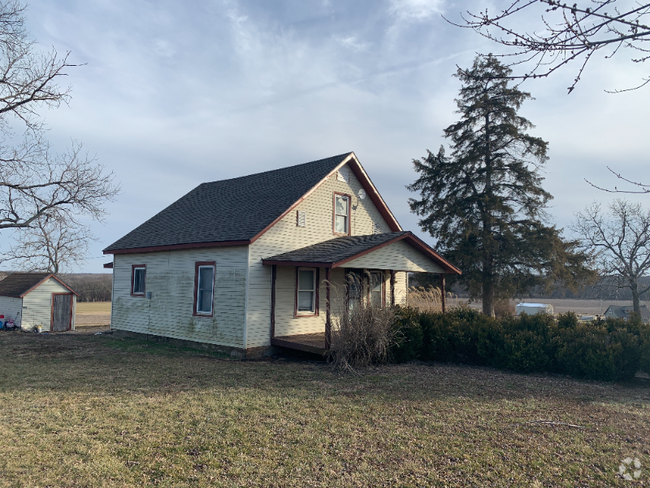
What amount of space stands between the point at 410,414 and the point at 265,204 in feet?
29.1

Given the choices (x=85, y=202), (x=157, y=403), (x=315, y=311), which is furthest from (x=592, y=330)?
(x=85, y=202)

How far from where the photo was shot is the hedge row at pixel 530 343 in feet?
30.0

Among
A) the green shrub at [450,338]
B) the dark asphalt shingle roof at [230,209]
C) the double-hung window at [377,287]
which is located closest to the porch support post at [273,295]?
the dark asphalt shingle roof at [230,209]

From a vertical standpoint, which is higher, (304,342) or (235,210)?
(235,210)

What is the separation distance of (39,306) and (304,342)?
55.1ft

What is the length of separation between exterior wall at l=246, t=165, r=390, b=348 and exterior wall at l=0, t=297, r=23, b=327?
49.9 ft

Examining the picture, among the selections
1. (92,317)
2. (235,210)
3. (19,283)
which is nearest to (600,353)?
(235,210)

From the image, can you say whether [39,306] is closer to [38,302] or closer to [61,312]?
[38,302]

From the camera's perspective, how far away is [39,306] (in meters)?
21.7

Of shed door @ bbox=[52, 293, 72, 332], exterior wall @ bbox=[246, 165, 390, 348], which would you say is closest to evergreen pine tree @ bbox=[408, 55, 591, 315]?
exterior wall @ bbox=[246, 165, 390, 348]

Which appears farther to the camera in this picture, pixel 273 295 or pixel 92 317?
pixel 92 317

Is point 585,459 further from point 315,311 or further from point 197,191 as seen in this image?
point 197,191

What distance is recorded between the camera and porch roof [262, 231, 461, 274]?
11016 mm

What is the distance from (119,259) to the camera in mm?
16594
